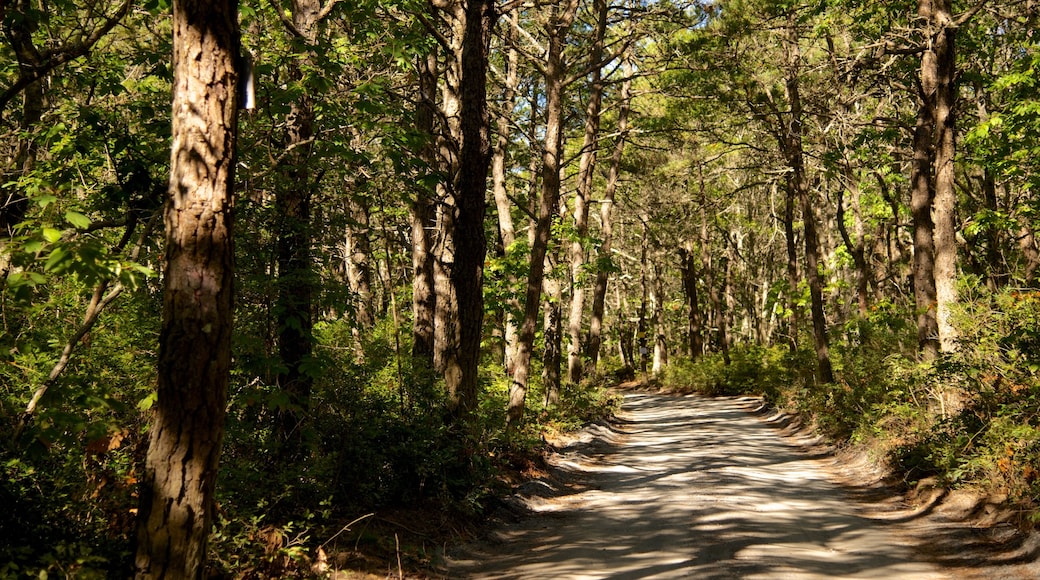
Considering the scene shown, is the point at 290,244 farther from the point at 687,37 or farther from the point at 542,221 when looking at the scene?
the point at 687,37

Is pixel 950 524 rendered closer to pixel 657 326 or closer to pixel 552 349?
pixel 552 349

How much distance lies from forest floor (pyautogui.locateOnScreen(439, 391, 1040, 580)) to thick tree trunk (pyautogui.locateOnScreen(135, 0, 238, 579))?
10.9ft

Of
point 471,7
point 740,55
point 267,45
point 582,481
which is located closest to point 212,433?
point 267,45

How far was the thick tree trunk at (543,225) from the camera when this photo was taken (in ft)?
47.3

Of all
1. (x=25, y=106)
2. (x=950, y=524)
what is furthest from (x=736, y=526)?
(x=25, y=106)

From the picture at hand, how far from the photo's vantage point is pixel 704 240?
3694 centimetres

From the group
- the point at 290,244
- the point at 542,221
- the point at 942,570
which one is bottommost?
the point at 942,570

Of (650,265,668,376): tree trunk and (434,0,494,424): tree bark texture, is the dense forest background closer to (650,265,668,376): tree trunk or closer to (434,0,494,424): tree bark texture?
(434,0,494,424): tree bark texture

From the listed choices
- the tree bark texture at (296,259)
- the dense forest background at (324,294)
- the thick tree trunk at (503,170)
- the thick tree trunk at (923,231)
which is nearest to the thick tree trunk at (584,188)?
the dense forest background at (324,294)

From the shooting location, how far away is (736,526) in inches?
337

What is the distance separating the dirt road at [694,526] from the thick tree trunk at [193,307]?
11.0 ft

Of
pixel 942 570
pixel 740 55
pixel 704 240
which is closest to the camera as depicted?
pixel 942 570

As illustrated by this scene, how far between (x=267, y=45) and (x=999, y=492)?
952cm

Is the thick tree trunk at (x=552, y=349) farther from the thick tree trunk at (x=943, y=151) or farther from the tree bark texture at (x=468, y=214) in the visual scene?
the thick tree trunk at (x=943, y=151)
